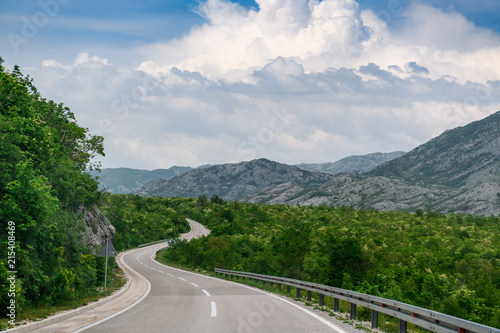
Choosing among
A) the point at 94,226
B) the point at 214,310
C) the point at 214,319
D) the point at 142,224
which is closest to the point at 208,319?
the point at 214,319

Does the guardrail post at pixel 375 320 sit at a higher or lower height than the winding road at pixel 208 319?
higher

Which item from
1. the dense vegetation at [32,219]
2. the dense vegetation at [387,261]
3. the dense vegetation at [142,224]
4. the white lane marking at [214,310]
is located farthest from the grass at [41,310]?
the dense vegetation at [142,224]

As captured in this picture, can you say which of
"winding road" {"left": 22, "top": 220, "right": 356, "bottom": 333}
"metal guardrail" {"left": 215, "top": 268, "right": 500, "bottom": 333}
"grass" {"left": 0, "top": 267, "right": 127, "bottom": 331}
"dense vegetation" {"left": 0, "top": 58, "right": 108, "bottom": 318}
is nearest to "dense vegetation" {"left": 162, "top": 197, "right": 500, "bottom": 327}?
"metal guardrail" {"left": 215, "top": 268, "right": 500, "bottom": 333}

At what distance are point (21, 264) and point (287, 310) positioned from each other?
8.45 m

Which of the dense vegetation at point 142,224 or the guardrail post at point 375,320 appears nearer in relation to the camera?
the guardrail post at point 375,320

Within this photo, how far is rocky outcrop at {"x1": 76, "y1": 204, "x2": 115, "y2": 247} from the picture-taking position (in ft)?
98.1

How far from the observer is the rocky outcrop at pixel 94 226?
2989cm

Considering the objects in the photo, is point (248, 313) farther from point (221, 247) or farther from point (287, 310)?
point (221, 247)

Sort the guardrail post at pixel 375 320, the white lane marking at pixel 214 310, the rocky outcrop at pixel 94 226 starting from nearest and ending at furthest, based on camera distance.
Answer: the guardrail post at pixel 375 320, the white lane marking at pixel 214 310, the rocky outcrop at pixel 94 226

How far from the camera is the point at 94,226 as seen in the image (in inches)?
1356

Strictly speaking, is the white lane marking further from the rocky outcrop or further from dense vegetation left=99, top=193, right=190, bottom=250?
dense vegetation left=99, top=193, right=190, bottom=250

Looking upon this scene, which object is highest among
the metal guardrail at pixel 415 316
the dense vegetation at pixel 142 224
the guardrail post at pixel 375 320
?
the metal guardrail at pixel 415 316

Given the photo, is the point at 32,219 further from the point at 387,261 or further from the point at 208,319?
the point at 387,261

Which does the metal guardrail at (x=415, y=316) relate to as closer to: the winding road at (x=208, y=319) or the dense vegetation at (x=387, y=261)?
the winding road at (x=208, y=319)
